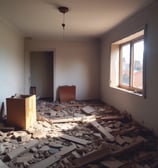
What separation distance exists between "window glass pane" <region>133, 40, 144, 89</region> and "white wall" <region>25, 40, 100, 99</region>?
2.70m

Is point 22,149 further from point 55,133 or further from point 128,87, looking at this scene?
point 128,87

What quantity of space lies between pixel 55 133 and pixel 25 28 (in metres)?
3.20

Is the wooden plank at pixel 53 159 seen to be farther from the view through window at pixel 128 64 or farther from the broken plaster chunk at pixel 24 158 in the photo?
the view through window at pixel 128 64

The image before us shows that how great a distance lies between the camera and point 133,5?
12.2 ft

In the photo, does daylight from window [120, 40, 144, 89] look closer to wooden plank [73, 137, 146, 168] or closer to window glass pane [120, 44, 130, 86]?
window glass pane [120, 44, 130, 86]

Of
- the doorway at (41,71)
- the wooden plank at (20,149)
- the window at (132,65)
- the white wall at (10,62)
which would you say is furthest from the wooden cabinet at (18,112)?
the doorway at (41,71)

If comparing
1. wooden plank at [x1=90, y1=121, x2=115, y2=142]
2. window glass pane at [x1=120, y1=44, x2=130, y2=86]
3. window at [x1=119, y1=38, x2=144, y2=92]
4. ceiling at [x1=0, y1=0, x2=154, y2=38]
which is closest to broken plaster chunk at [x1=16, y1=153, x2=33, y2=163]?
wooden plank at [x1=90, y1=121, x2=115, y2=142]

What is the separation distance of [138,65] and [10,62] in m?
3.23

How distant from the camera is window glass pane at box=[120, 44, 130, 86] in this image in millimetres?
5611

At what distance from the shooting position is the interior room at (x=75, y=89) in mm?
3029

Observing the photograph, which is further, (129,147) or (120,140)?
(120,140)

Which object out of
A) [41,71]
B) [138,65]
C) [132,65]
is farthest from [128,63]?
[41,71]

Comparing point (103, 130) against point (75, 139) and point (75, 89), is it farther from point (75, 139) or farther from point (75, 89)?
point (75, 89)

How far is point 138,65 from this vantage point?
4910mm
